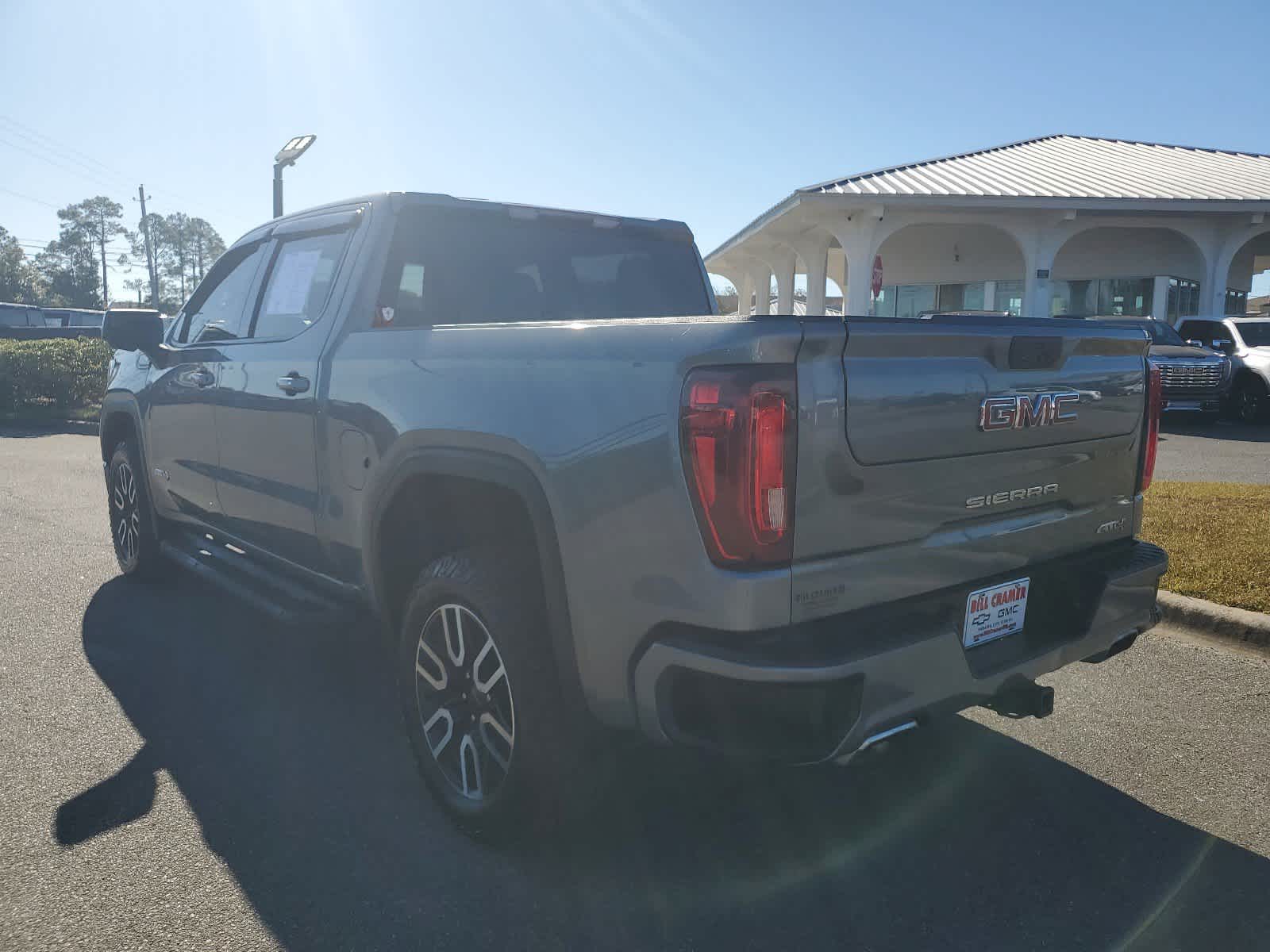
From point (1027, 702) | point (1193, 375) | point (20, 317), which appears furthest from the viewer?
point (20, 317)

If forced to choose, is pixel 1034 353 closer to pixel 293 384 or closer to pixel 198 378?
pixel 293 384

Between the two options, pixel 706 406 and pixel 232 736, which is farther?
pixel 232 736

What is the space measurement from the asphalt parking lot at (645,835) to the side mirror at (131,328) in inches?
64.8

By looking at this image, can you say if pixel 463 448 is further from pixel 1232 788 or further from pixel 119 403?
pixel 119 403

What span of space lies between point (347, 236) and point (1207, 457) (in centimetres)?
1088

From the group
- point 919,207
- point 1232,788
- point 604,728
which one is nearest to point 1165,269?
point 919,207

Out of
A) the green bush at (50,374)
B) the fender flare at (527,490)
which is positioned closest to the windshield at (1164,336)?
the fender flare at (527,490)

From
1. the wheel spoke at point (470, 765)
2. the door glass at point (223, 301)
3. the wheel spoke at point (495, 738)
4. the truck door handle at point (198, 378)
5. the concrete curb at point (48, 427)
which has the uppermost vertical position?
the door glass at point (223, 301)

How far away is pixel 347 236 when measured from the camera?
3947 millimetres

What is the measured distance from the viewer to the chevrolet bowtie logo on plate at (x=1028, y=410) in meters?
2.55

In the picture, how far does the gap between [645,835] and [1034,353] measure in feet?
5.89

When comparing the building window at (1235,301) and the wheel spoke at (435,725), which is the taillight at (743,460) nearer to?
the wheel spoke at (435,725)

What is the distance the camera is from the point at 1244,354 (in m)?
15.9

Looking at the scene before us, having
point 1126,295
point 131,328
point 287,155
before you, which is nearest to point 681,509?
point 131,328
